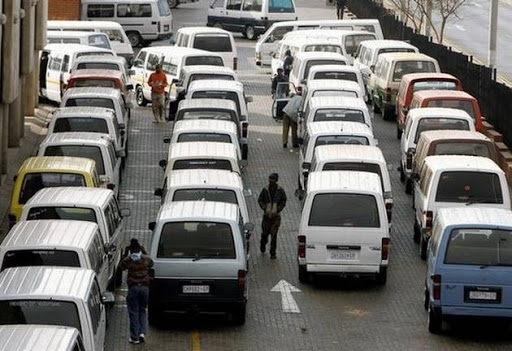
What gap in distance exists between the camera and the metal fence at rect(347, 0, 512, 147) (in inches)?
1516

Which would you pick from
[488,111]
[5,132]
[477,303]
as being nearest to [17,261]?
[477,303]

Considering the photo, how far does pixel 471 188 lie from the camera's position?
2677 cm

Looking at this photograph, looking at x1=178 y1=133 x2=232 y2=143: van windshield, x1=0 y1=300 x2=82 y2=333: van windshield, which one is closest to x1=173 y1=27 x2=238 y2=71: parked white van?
x1=178 y1=133 x2=232 y2=143: van windshield

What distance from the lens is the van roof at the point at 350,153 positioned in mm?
28484

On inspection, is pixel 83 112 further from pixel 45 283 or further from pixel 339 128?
pixel 45 283

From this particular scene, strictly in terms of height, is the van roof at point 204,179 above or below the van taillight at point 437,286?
above

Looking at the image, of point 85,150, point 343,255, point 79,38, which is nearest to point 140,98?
Result: point 79,38

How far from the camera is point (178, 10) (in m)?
78.9

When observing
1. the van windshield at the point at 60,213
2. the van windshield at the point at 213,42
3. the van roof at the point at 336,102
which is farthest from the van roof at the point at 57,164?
the van windshield at the point at 213,42

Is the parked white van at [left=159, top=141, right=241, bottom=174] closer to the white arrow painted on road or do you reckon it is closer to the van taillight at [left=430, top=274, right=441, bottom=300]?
the white arrow painted on road

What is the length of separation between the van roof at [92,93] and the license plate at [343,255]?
12.0m

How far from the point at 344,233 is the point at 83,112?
9872 millimetres

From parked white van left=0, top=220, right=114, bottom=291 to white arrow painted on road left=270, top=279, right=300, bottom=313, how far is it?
3.29 m

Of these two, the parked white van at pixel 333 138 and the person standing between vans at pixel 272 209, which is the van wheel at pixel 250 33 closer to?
the parked white van at pixel 333 138
